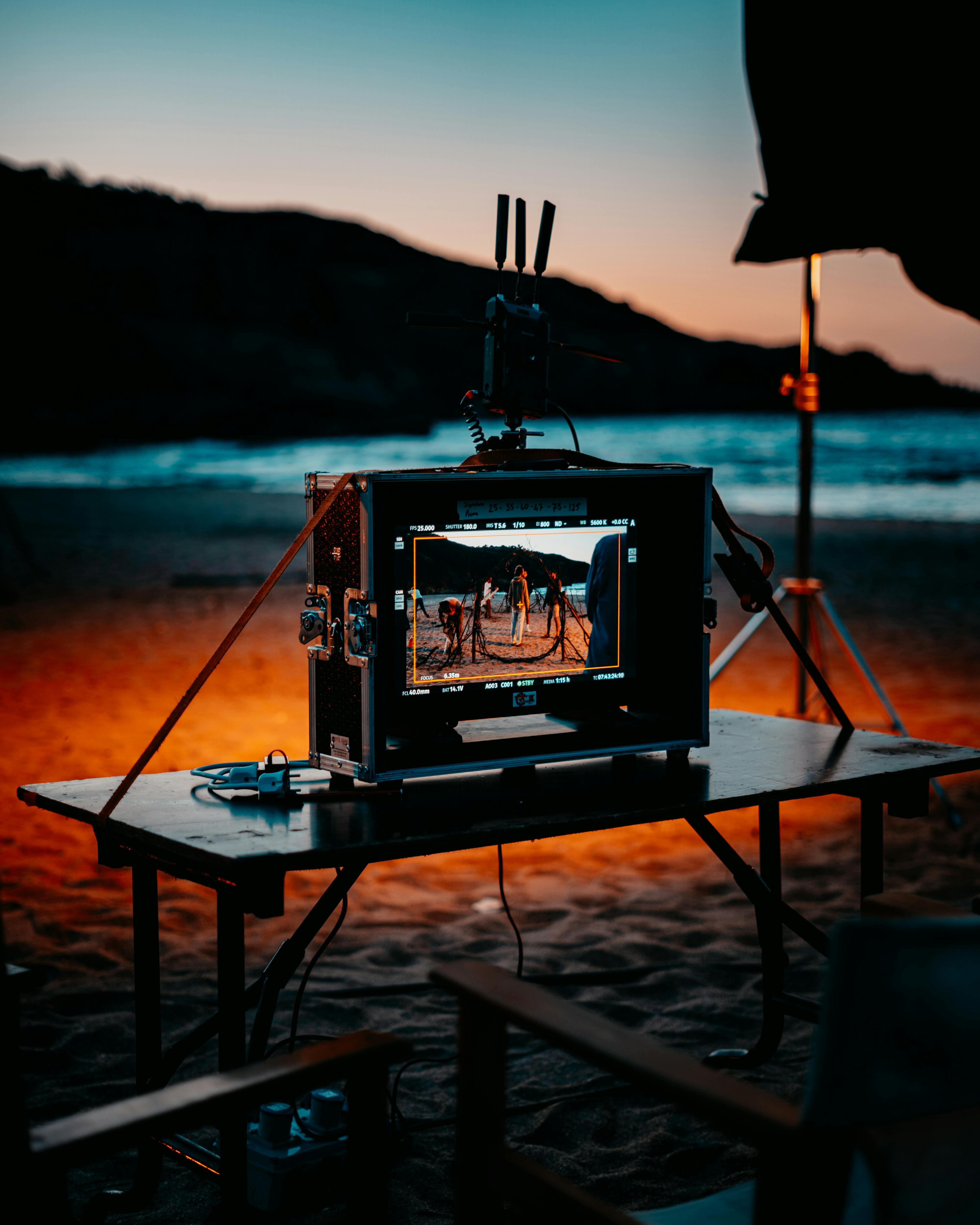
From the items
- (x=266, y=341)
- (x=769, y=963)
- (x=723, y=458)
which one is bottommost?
(x=769, y=963)

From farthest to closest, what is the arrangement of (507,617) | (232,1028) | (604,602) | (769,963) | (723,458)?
1. (723,458)
2. (769,963)
3. (604,602)
4. (507,617)
5. (232,1028)

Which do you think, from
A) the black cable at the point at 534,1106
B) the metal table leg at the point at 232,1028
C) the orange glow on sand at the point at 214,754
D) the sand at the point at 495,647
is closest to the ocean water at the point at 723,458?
the orange glow on sand at the point at 214,754

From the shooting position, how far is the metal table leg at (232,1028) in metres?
Answer: 2.02

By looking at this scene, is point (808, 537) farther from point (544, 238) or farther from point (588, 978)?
point (544, 238)

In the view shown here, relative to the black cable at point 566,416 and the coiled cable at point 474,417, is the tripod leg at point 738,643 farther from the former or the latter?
the coiled cable at point 474,417

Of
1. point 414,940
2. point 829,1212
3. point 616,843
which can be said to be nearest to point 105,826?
point 829,1212

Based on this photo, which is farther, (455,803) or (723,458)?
(723,458)

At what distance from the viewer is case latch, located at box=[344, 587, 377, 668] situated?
7.79 feet

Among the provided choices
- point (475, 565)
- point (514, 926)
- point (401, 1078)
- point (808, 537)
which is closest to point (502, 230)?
point (475, 565)

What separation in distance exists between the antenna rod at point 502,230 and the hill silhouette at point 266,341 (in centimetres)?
3001

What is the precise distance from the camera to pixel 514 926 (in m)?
3.06

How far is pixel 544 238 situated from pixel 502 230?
9cm

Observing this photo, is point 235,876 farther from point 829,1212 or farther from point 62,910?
point 62,910

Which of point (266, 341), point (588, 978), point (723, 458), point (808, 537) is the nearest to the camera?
point (588, 978)
